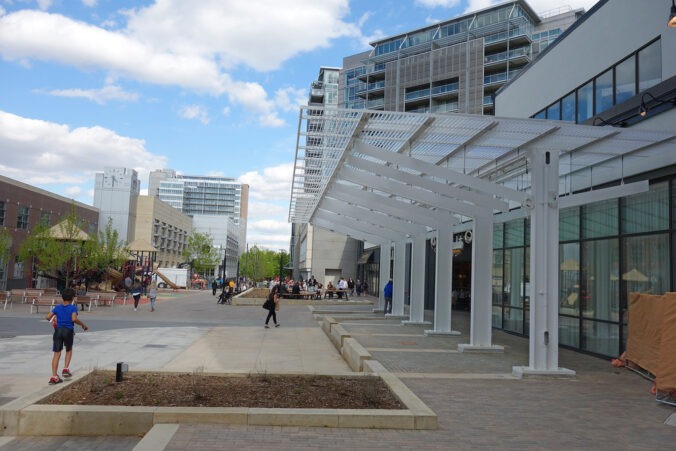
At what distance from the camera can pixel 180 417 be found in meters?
6.18

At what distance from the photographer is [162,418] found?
6203 millimetres

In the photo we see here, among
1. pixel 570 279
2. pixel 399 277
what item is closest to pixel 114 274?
pixel 399 277

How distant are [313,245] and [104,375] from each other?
183 ft

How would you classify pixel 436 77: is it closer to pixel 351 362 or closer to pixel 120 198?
pixel 120 198

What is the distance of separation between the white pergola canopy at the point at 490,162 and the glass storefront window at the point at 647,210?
537mm

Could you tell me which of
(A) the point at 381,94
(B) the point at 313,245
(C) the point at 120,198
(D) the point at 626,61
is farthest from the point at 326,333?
(C) the point at 120,198

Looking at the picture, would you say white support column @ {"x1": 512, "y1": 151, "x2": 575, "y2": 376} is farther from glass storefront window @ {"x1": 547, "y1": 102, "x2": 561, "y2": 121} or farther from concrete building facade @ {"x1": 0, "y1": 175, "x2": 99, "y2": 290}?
concrete building facade @ {"x1": 0, "y1": 175, "x2": 99, "y2": 290}

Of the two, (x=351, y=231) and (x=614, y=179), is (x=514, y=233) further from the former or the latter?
(x=351, y=231)

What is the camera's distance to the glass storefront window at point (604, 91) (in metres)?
13.2

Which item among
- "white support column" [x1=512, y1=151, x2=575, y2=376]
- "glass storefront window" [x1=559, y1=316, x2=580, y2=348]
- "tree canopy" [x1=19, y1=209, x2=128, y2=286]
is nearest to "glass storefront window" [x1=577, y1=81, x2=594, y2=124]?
"white support column" [x1=512, y1=151, x2=575, y2=376]

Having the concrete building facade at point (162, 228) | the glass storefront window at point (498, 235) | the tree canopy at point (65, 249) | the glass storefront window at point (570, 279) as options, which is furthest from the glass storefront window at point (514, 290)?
the concrete building facade at point (162, 228)

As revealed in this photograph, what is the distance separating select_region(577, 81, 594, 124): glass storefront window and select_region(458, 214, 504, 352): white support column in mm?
3993

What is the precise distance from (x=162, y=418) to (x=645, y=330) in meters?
8.27

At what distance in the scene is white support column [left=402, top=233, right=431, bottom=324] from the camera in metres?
18.9
